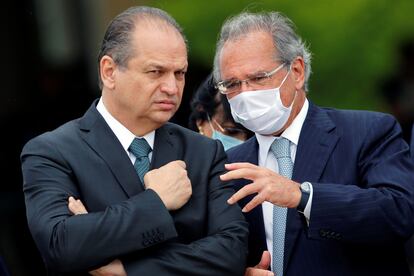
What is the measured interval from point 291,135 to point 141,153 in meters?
0.72

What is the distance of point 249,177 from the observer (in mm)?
4664

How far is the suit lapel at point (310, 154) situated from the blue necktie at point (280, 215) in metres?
0.05

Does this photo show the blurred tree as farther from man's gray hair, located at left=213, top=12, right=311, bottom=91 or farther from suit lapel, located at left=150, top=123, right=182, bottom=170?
suit lapel, located at left=150, top=123, right=182, bottom=170

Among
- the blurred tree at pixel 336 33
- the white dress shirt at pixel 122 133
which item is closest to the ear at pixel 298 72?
the white dress shirt at pixel 122 133

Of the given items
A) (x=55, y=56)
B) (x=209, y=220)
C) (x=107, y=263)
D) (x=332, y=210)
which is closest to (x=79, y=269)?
(x=107, y=263)

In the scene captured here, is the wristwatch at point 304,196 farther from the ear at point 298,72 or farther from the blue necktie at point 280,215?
the ear at point 298,72

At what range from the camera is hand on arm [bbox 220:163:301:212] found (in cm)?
463

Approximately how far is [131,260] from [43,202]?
0.40 metres

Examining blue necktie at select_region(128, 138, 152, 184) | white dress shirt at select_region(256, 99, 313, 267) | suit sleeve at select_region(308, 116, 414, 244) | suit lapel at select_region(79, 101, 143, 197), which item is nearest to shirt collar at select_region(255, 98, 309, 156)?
white dress shirt at select_region(256, 99, 313, 267)

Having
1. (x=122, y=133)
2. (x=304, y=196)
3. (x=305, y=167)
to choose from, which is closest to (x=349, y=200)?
(x=304, y=196)

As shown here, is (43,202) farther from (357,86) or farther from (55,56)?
(55,56)

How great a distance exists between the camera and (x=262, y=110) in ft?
16.6

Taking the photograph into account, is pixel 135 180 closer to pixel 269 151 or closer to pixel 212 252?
pixel 212 252

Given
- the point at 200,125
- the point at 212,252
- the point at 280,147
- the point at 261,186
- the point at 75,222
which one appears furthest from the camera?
the point at 200,125
